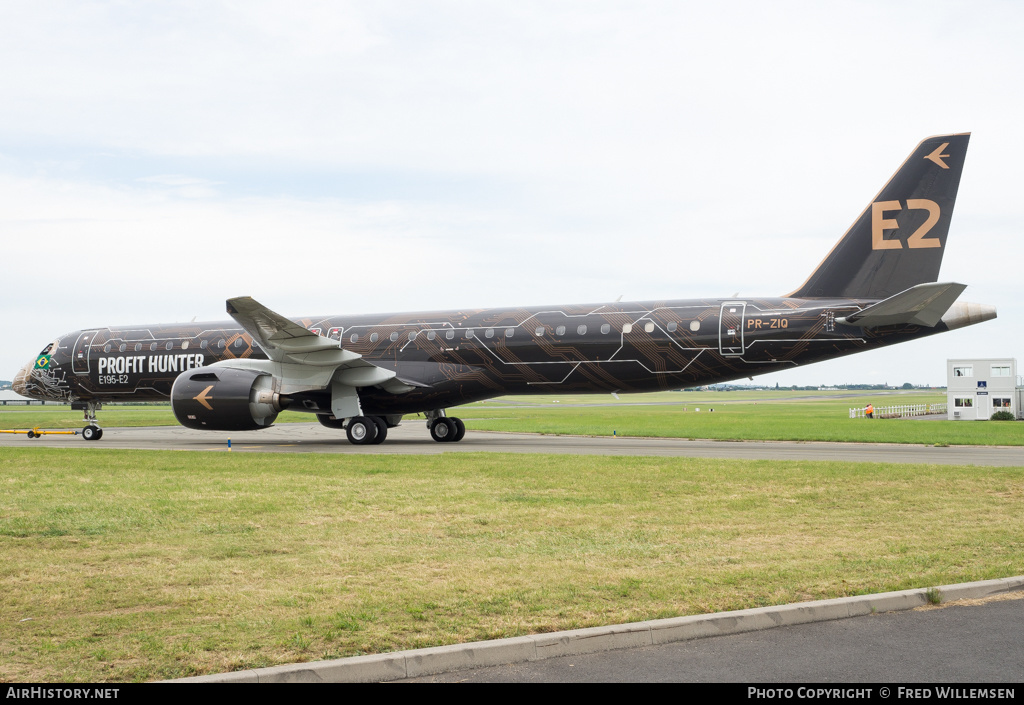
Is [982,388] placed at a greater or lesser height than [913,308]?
lesser

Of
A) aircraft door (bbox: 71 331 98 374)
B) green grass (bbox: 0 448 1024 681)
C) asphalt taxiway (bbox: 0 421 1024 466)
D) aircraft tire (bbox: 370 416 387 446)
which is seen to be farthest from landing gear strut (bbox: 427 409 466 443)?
aircraft door (bbox: 71 331 98 374)

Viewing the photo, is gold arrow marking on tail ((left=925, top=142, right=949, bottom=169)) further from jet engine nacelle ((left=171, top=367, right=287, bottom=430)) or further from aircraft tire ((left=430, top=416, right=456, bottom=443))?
jet engine nacelle ((left=171, top=367, right=287, bottom=430))

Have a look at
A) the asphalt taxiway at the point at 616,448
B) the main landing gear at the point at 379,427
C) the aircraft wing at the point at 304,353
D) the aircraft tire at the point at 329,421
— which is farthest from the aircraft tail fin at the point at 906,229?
the aircraft tire at the point at 329,421

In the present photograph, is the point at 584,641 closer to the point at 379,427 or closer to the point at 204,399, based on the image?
the point at 379,427

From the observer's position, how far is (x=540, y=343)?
79.3 feet

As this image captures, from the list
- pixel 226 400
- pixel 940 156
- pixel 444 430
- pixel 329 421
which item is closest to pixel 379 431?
pixel 444 430

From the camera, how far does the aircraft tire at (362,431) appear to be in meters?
24.6

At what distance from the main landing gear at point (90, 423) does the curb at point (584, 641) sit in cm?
2569

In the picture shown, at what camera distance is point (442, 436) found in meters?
26.4

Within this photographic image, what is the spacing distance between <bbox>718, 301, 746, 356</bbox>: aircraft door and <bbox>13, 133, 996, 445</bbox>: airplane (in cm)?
4

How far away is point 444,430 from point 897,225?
14030mm

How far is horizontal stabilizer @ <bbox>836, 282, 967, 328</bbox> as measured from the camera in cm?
1886
